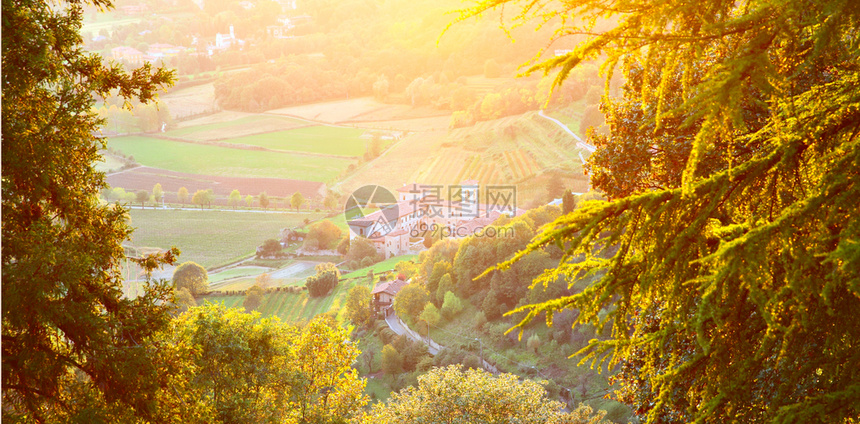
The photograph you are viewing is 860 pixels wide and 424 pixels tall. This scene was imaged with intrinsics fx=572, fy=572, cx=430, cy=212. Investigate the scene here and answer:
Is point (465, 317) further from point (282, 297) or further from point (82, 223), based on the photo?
point (82, 223)

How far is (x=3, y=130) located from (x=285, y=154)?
57.9 m

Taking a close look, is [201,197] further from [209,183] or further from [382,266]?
[382,266]

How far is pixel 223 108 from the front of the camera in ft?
237

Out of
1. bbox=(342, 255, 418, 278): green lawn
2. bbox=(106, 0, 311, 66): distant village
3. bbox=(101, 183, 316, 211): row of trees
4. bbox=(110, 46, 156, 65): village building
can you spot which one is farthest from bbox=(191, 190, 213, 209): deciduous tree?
bbox=(106, 0, 311, 66): distant village

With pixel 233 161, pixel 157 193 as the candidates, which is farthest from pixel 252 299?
pixel 233 161

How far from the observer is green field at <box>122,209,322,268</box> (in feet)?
134

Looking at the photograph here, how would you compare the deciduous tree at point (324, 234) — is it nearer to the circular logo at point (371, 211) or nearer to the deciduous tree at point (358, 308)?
the circular logo at point (371, 211)

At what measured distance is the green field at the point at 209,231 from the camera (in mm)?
40719

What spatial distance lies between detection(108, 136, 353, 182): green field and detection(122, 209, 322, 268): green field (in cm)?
839

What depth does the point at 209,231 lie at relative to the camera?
44.9m

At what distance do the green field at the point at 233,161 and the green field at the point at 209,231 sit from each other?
8.39 meters

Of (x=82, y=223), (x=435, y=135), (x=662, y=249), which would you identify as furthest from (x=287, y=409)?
(x=435, y=135)

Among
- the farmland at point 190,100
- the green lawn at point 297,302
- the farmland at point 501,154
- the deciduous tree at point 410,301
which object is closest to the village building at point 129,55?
the farmland at point 190,100

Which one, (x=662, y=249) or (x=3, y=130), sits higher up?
(x=3, y=130)
